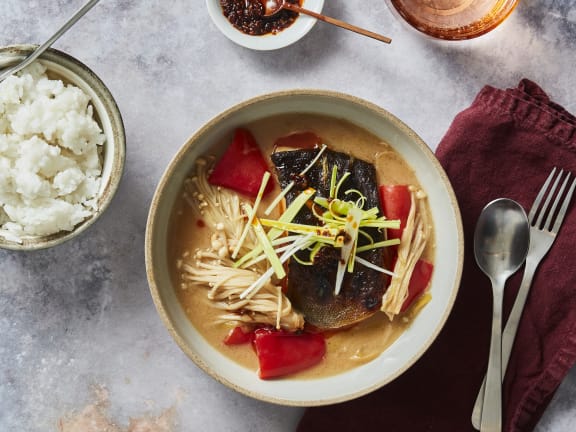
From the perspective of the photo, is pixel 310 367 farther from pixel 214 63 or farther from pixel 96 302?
pixel 214 63

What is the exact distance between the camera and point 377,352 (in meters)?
2.67

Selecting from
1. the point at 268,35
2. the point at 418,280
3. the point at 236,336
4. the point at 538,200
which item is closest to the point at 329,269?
the point at 418,280

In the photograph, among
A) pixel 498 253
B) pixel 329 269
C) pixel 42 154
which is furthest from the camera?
pixel 498 253

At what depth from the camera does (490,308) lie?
2771 millimetres

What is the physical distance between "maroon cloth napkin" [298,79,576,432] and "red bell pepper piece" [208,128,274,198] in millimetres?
831

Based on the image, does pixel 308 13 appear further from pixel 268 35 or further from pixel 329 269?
pixel 329 269

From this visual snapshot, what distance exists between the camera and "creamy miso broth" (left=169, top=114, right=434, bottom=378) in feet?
8.67

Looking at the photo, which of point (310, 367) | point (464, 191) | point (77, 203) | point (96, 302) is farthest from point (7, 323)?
point (464, 191)

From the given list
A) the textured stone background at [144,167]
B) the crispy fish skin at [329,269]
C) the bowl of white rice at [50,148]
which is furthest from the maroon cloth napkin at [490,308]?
the bowl of white rice at [50,148]

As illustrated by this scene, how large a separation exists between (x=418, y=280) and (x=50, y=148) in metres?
1.57

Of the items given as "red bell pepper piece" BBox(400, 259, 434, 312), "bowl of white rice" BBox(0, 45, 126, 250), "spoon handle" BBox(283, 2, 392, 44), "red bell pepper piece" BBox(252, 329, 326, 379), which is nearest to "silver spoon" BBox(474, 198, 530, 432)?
"red bell pepper piece" BBox(400, 259, 434, 312)

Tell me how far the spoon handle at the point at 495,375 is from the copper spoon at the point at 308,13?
118 centimetres

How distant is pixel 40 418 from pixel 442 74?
2404 millimetres

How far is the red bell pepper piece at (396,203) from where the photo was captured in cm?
262
